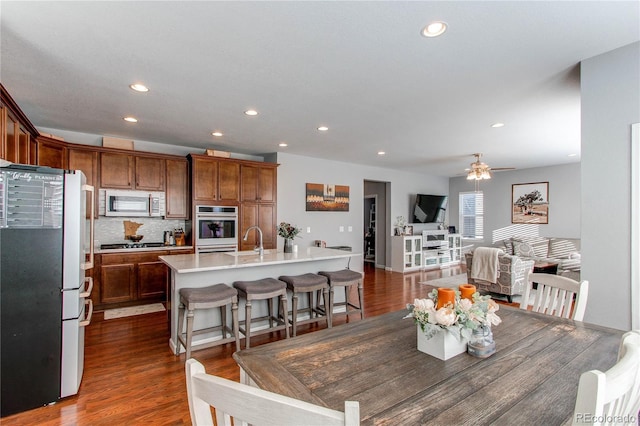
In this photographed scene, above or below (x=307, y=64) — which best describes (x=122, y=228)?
below

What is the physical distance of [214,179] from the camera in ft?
16.7

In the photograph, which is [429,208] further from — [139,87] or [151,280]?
[139,87]

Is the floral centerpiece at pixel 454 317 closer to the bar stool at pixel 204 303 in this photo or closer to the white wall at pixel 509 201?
the bar stool at pixel 204 303

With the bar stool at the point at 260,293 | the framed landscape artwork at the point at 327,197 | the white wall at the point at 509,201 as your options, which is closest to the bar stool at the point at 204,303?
the bar stool at the point at 260,293


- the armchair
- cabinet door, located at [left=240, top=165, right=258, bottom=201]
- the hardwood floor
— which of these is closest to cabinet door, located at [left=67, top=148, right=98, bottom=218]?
the hardwood floor

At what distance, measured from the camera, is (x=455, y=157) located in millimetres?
6148

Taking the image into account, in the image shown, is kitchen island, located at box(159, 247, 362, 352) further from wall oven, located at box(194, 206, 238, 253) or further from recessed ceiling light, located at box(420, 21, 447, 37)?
recessed ceiling light, located at box(420, 21, 447, 37)

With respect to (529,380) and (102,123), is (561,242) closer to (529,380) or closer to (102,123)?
(529,380)

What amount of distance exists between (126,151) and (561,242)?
860 cm

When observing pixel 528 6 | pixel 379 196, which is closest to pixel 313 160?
pixel 379 196

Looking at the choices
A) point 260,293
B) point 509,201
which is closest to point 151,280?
point 260,293

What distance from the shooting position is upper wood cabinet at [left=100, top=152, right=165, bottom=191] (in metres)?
4.47

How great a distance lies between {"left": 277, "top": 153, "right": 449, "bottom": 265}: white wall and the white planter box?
450cm

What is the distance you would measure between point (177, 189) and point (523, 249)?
732 cm
